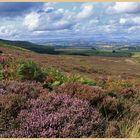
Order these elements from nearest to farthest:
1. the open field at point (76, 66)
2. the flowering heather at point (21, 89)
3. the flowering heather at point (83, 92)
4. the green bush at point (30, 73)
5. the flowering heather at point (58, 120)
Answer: the flowering heather at point (58, 120) < the flowering heather at point (21, 89) < the flowering heather at point (83, 92) < the green bush at point (30, 73) < the open field at point (76, 66)

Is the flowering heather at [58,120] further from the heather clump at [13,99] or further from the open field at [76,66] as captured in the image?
the open field at [76,66]

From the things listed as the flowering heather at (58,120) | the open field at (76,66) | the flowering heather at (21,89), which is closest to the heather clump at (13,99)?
the flowering heather at (21,89)

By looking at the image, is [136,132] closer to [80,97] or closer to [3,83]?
[80,97]

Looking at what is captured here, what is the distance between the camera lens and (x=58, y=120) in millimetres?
6312

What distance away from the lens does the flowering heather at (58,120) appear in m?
6.02

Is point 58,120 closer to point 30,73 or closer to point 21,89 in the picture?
point 21,89

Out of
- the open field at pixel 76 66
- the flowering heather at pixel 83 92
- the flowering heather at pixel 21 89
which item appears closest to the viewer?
the flowering heather at pixel 21 89

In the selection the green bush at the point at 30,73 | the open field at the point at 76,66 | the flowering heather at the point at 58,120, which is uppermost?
the green bush at the point at 30,73

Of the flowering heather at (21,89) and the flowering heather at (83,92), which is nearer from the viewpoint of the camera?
the flowering heather at (21,89)

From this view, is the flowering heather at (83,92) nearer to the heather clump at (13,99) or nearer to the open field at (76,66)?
the heather clump at (13,99)

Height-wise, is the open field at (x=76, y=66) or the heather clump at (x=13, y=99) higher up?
the heather clump at (x=13, y=99)

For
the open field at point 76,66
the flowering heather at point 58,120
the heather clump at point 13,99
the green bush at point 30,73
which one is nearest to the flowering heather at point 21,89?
the heather clump at point 13,99

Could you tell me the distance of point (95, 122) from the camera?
257 inches

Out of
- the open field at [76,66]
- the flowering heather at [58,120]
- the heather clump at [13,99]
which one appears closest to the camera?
the flowering heather at [58,120]
